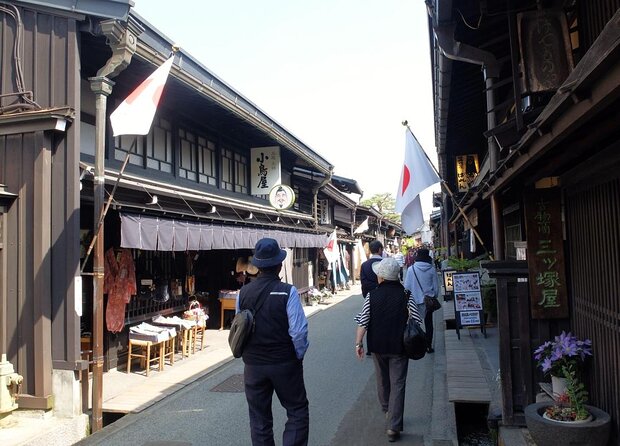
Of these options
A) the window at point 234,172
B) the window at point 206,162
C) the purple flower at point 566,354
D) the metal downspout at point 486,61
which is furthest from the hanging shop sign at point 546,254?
the window at point 234,172

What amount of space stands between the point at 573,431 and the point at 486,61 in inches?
221

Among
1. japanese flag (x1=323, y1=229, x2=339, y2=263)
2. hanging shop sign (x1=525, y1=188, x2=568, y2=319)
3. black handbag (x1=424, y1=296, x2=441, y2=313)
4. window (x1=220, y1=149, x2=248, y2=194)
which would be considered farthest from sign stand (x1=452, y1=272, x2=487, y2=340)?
japanese flag (x1=323, y1=229, x2=339, y2=263)

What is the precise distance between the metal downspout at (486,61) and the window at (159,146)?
6.69 meters

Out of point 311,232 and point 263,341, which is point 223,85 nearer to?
point 263,341

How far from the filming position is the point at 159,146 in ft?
38.0

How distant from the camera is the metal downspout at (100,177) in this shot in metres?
7.33

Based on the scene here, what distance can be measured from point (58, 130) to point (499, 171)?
5861mm

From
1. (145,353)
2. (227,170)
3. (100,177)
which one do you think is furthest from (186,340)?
(227,170)

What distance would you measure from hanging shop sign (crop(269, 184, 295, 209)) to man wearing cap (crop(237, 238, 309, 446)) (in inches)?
470

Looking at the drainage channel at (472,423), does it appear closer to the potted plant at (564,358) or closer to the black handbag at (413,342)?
the black handbag at (413,342)

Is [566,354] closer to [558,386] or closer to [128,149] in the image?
[558,386]

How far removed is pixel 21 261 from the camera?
723 centimetres

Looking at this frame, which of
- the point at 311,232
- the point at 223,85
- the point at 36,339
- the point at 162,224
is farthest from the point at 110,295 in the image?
the point at 311,232

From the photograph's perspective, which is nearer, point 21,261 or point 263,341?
point 263,341
